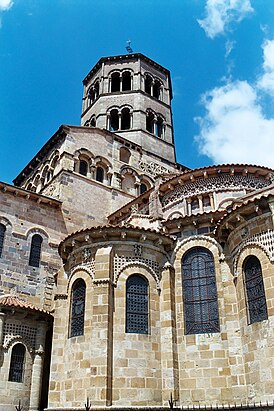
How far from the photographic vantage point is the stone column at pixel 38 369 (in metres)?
16.5

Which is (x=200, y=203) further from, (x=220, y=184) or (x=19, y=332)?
(x=19, y=332)

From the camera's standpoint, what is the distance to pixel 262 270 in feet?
44.1

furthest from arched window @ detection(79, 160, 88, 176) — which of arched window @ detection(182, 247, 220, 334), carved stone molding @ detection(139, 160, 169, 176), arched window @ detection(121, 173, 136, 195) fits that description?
arched window @ detection(182, 247, 220, 334)

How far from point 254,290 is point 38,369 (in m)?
9.33

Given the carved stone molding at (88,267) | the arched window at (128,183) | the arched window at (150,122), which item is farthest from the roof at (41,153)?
the carved stone molding at (88,267)

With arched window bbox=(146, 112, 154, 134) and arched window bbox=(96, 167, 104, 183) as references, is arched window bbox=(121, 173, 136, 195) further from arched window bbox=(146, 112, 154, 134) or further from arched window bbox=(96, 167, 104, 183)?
arched window bbox=(146, 112, 154, 134)

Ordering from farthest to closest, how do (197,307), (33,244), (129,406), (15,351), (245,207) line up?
(33,244)
(15,351)
(197,307)
(245,207)
(129,406)

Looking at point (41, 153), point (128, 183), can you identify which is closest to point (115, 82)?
point (41, 153)

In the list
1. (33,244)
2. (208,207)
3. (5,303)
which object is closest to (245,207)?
(208,207)

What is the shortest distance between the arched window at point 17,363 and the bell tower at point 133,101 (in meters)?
17.0

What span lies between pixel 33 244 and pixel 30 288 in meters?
2.33

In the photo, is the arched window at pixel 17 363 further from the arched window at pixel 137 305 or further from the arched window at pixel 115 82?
the arched window at pixel 115 82

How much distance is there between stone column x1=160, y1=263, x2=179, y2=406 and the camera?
14.0 m

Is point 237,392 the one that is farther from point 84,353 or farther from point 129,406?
point 84,353
